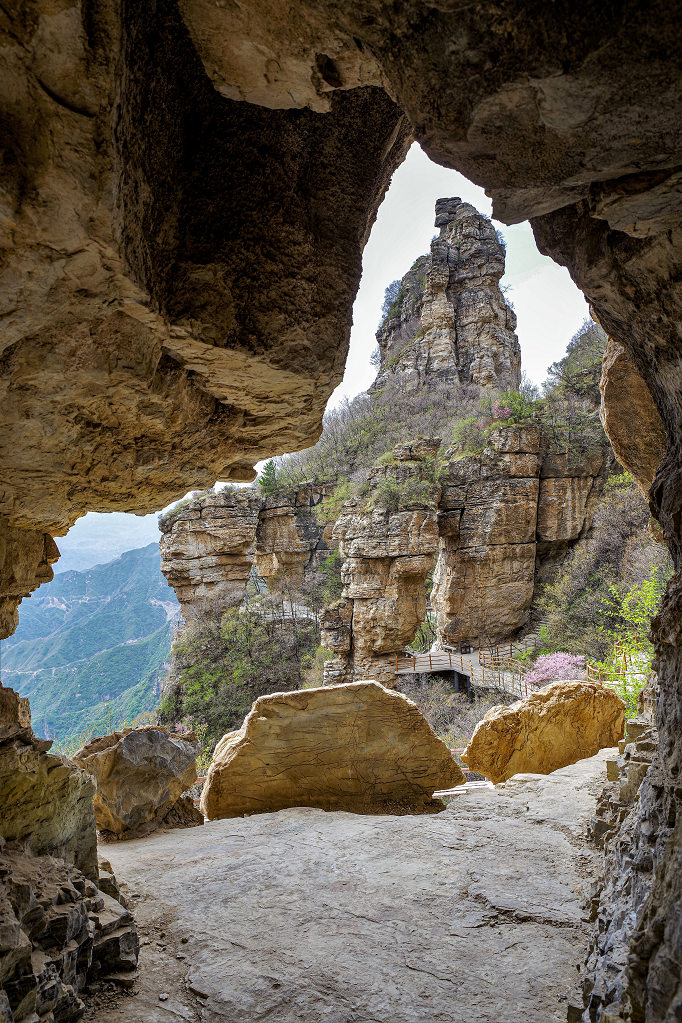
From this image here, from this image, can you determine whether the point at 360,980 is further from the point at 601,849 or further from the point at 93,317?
the point at 93,317

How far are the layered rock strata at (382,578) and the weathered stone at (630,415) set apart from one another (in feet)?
38.2


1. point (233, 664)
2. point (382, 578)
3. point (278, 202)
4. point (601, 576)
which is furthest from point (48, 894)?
point (601, 576)

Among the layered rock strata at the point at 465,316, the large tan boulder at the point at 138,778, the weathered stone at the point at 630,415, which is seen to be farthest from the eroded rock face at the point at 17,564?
the layered rock strata at the point at 465,316

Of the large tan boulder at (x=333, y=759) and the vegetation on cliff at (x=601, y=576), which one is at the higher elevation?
the vegetation on cliff at (x=601, y=576)

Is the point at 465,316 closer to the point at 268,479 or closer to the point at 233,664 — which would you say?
the point at 268,479

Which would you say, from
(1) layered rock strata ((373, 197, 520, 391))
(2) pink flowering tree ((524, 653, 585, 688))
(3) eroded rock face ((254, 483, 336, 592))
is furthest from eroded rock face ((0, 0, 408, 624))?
(1) layered rock strata ((373, 197, 520, 391))

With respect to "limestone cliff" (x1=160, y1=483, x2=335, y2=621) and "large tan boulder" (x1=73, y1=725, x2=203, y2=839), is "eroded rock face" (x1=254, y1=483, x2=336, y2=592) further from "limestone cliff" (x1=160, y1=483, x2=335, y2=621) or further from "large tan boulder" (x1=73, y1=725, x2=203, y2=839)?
"large tan boulder" (x1=73, y1=725, x2=203, y2=839)

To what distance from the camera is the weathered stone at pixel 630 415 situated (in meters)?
4.24

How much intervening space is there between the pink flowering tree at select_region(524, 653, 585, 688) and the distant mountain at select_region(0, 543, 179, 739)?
727 inches

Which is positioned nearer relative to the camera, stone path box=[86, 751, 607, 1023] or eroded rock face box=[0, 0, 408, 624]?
eroded rock face box=[0, 0, 408, 624]

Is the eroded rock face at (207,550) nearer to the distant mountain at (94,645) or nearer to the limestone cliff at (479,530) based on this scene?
the limestone cliff at (479,530)

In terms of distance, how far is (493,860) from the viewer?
3924 mm

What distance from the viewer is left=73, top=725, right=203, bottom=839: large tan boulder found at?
505 cm

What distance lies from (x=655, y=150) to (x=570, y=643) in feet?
50.4
